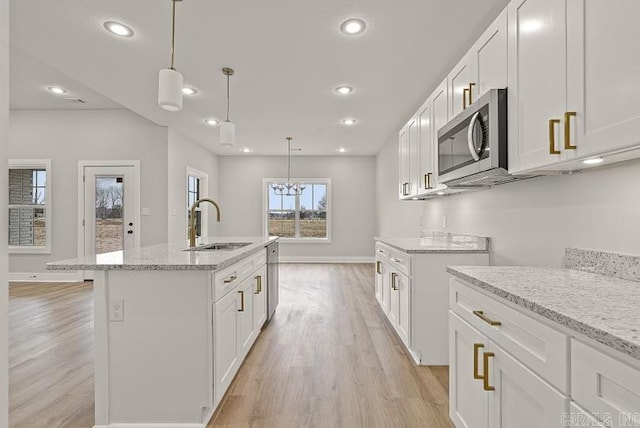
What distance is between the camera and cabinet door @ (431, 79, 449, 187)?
266 centimetres

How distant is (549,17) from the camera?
1.41m

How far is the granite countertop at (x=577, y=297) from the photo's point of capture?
796mm

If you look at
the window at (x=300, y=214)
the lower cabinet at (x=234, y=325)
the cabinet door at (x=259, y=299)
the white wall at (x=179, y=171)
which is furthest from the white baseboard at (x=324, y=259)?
the lower cabinet at (x=234, y=325)

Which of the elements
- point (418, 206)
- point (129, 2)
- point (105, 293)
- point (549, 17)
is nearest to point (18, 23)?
point (129, 2)

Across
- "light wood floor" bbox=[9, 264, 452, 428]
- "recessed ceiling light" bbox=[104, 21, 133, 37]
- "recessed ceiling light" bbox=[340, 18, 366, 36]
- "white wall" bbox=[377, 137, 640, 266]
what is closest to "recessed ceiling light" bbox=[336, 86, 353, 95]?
"recessed ceiling light" bbox=[340, 18, 366, 36]

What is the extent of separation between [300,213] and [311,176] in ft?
3.09

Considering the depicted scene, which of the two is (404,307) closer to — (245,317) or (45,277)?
(245,317)

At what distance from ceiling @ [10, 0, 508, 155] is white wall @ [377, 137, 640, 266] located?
133cm

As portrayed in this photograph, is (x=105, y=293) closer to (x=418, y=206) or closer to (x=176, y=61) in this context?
(x=176, y=61)

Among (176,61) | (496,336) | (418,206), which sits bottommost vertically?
(496,336)

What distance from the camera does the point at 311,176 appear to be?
27.5 feet

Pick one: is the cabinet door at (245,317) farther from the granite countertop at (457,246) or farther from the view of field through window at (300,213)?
the view of field through window at (300,213)

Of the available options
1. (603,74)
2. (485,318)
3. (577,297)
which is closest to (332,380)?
(485,318)

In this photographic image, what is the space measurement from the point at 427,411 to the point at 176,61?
11.4 ft
